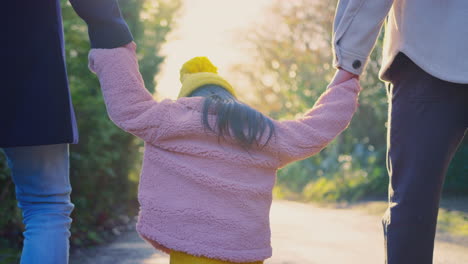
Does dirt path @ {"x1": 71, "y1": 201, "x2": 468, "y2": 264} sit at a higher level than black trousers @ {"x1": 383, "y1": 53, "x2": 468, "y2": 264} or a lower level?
lower

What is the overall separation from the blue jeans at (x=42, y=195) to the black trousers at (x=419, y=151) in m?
1.16

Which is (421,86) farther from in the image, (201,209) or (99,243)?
(99,243)

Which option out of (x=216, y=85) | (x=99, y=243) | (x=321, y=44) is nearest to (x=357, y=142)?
(x=321, y=44)

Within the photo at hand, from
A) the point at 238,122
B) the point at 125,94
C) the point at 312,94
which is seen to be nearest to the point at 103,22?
the point at 125,94

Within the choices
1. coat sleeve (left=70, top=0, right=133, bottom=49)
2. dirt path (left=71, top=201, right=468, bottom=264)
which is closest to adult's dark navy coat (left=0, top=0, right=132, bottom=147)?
coat sleeve (left=70, top=0, right=133, bottom=49)

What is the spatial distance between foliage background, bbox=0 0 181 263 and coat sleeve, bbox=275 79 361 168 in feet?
7.48

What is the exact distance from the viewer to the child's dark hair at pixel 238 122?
2068 mm

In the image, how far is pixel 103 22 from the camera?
7.09 ft

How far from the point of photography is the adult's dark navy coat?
81.1 inches

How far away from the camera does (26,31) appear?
209 cm

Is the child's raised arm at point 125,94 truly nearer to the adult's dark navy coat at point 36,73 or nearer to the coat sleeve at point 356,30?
the adult's dark navy coat at point 36,73

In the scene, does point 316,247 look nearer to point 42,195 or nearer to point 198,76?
point 198,76

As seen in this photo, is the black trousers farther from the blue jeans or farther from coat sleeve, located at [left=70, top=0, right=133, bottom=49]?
the blue jeans

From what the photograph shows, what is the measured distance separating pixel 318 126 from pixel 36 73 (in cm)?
103
